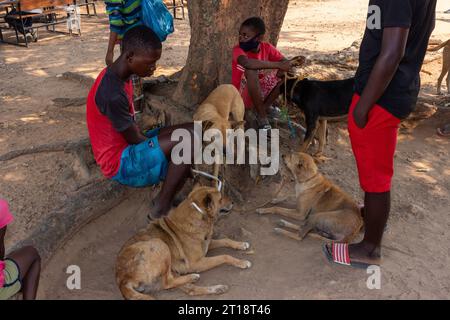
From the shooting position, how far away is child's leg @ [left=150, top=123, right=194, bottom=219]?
3.98 meters

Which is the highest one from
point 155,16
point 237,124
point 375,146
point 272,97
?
point 155,16

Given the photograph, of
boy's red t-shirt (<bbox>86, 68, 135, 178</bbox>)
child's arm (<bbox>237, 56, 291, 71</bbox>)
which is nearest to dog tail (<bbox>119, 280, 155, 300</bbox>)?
boy's red t-shirt (<bbox>86, 68, 135, 178</bbox>)

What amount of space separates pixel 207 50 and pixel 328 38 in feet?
27.0

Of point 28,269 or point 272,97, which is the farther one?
point 272,97

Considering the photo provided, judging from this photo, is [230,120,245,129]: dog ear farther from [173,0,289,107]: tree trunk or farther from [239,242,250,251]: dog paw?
[239,242,250,251]: dog paw

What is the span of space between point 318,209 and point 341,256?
0.79m

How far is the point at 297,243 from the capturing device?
4.38 meters

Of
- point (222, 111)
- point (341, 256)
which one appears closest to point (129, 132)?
point (222, 111)

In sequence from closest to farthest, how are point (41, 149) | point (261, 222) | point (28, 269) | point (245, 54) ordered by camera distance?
1. point (28, 269)
2. point (261, 222)
3. point (245, 54)
4. point (41, 149)

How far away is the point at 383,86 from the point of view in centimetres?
301

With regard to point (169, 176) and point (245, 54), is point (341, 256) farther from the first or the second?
point (245, 54)

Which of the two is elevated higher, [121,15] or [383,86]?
[121,15]

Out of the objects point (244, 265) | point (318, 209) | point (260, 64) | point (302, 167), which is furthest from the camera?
point (260, 64)

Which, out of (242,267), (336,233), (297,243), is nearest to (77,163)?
(242,267)
